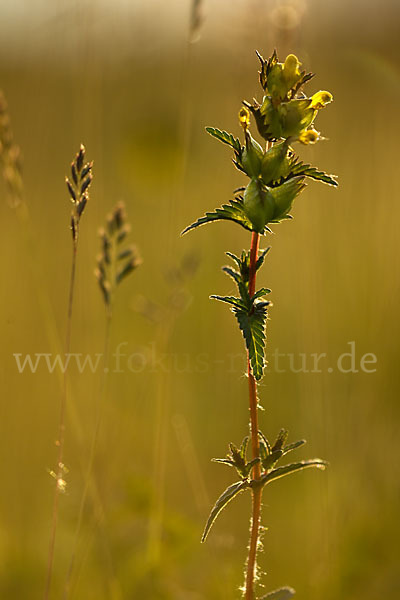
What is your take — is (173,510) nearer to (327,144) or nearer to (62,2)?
(62,2)

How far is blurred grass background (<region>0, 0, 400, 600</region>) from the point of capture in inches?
71.0

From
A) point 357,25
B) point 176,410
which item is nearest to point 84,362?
point 176,410

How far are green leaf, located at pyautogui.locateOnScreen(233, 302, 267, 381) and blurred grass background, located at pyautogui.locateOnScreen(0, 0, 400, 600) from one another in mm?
890

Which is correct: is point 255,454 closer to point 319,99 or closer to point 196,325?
point 319,99

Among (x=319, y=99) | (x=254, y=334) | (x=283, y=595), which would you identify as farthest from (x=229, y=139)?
(x=283, y=595)

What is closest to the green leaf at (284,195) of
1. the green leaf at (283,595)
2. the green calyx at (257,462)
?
the green calyx at (257,462)

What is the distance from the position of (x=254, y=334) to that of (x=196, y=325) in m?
2.10

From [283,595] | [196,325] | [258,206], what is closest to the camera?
[258,206]

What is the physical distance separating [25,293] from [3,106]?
1.69 m

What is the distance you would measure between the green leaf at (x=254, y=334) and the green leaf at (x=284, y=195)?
0.50ft

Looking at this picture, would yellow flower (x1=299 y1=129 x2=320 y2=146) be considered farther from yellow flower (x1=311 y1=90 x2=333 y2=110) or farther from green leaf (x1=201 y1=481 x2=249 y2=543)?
green leaf (x1=201 y1=481 x2=249 y2=543)

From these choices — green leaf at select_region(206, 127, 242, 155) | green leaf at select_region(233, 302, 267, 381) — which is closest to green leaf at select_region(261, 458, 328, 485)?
green leaf at select_region(233, 302, 267, 381)

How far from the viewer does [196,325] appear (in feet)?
9.74

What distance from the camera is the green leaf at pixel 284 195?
88 cm
